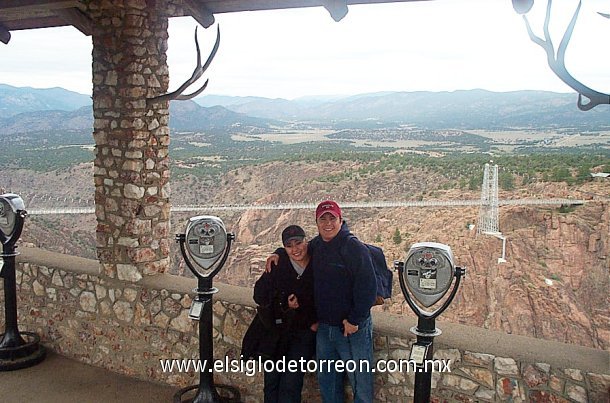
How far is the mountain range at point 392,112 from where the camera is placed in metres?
35.2

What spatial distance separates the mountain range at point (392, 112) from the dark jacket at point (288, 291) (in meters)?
20.5

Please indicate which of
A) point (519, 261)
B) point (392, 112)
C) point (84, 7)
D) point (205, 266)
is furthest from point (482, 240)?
point (392, 112)

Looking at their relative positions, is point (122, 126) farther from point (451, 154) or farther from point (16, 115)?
point (16, 115)

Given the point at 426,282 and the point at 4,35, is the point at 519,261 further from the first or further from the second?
the point at 426,282

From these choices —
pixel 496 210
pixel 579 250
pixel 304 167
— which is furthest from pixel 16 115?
pixel 579 250

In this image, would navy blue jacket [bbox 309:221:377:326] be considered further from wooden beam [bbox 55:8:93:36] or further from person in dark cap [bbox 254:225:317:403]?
wooden beam [bbox 55:8:93:36]

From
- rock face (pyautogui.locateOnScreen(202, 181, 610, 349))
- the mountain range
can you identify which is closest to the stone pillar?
rock face (pyautogui.locateOnScreen(202, 181, 610, 349))

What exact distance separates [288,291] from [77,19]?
2843 millimetres

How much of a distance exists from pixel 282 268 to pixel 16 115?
39.9 metres

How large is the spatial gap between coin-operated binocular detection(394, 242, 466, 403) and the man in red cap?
0.81 ft

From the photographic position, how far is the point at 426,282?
2783mm

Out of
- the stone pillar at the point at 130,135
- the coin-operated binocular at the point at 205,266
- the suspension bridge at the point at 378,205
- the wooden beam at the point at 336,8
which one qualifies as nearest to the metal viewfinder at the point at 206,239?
the coin-operated binocular at the point at 205,266

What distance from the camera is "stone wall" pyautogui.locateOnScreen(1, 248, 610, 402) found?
117 inches

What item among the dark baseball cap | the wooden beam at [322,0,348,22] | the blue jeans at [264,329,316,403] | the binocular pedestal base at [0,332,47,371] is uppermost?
the wooden beam at [322,0,348,22]
